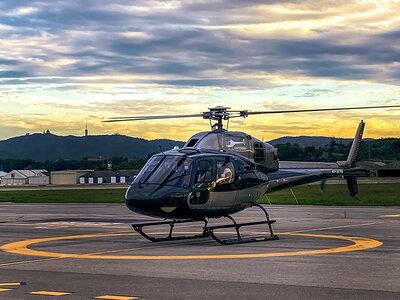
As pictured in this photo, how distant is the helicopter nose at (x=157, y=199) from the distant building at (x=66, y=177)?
550 feet

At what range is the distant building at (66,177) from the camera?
188m

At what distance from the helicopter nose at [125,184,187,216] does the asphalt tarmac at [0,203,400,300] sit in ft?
3.55

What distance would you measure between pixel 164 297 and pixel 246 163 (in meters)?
11.5

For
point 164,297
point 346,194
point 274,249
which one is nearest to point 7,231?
point 274,249

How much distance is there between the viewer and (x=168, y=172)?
21438mm

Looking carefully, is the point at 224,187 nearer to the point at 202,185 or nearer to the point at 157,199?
the point at 202,185

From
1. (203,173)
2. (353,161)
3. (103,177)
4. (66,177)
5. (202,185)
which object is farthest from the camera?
(66,177)

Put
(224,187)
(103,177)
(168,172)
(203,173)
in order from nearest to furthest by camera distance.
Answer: (168,172), (203,173), (224,187), (103,177)

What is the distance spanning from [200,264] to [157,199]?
4482 millimetres

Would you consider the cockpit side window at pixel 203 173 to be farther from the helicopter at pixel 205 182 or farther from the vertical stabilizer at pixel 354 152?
the vertical stabilizer at pixel 354 152

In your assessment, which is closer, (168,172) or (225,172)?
(168,172)

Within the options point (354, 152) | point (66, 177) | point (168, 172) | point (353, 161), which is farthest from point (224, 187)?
point (66, 177)

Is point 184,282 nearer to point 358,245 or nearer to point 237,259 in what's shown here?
point 237,259

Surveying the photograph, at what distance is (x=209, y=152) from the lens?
2262 cm
